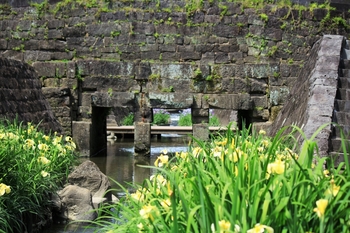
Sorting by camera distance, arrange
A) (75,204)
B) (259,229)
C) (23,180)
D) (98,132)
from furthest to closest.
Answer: (98,132)
(75,204)
(23,180)
(259,229)

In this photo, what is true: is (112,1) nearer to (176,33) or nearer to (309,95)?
(176,33)

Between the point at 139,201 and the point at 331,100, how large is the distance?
4.15 meters

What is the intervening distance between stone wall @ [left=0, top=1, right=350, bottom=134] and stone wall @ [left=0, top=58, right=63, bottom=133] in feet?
5.73

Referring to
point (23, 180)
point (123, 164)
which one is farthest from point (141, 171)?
point (23, 180)

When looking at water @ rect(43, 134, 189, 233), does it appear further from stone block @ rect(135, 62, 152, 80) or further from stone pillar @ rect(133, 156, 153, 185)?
stone block @ rect(135, 62, 152, 80)

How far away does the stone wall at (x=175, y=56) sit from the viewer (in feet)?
41.4

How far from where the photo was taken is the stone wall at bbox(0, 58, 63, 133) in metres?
9.05

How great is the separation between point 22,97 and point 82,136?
2948mm

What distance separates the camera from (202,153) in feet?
14.5

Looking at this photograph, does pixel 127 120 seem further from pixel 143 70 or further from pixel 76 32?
pixel 143 70

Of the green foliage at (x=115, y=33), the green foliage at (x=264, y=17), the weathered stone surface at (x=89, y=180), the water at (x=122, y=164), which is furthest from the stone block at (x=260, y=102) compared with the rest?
the weathered stone surface at (x=89, y=180)

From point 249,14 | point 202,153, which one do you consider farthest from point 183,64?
point 202,153

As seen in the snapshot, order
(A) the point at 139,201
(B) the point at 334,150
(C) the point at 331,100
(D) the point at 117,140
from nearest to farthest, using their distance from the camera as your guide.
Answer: (A) the point at 139,201, (B) the point at 334,150, (C) the point at 331,100, (D) the point at 117,140

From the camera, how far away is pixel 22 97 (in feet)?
32.5
